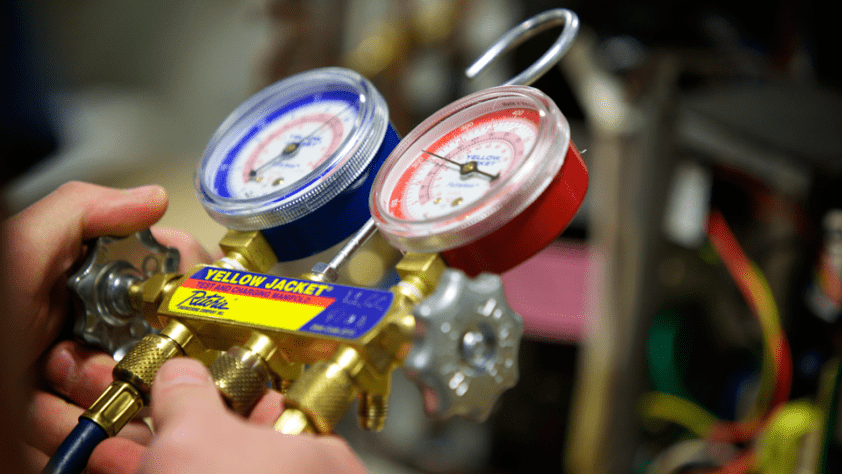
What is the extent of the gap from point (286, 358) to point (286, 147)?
0.74 feet

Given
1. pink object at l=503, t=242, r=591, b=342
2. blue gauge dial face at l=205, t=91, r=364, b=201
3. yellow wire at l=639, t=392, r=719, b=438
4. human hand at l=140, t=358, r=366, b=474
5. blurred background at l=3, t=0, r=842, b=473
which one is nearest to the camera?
human hand at l=140, t=358, r=366, b=474

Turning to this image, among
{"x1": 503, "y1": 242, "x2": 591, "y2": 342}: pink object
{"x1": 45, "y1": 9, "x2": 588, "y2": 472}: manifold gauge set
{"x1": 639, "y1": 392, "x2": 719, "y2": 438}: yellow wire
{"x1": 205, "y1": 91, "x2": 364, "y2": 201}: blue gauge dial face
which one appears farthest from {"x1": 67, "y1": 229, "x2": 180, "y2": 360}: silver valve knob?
{"x1": 639, "y1": 392, "x2": 719, "y2": 438}: yellow wire

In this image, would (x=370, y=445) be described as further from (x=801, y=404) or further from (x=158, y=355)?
(x=158, y=355)

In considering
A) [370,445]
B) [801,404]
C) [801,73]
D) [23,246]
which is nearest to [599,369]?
[801,404]

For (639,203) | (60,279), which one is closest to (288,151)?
(60,279)

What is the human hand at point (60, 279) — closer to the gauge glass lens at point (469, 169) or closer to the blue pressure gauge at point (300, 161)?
the blue pressure gauge at point (300, 161)

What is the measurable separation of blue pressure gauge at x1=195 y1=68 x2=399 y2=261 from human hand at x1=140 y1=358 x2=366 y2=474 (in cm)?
19

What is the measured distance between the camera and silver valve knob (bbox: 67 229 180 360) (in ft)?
1.83

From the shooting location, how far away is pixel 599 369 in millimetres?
1255

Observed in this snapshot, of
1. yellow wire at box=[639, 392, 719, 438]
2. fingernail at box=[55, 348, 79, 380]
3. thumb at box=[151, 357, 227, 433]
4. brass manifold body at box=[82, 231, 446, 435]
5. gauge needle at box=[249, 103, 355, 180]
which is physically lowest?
yellow wire at box=[639, 392, 719, 438]

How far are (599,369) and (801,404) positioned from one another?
1.20 ft

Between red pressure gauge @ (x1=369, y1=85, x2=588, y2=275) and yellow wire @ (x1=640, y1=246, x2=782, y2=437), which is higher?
red pressure gauge @ (x1=369, y1=85, x2=588, y2=275)

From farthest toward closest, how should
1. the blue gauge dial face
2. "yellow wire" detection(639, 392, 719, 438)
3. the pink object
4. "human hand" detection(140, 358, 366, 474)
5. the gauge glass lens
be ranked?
the pink object < "yellow wire" detection(639, 392, 719, 438) < the blue gauge dial face < the gauge glass lens < "human hand" detection(140, 358, 366, 474)

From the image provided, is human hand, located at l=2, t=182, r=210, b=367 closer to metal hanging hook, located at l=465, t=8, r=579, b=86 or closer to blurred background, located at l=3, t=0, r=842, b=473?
metal hanging hook, located at l=465, t=8, r=579, b=86
